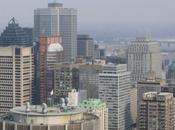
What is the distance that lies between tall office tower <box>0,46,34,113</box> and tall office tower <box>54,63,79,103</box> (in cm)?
190

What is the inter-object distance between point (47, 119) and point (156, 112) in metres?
21.0

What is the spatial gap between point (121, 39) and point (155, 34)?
595 centimetres

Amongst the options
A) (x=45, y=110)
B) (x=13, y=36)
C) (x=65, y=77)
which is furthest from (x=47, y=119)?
(x=13, y=36)

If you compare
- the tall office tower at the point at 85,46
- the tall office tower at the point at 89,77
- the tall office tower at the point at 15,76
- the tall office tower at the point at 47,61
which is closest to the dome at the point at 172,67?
the tall office tower at the point at 85,46

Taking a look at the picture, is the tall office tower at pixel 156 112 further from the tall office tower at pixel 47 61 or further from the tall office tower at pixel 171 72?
the tall office tower at pixel 171 72

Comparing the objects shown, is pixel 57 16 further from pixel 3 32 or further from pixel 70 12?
pixel 3 32

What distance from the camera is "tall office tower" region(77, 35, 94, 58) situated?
5588 cm

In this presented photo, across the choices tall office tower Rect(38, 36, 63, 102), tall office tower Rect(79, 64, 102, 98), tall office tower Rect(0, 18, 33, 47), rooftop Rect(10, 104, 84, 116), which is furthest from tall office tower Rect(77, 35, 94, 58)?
rooftop Rect(10, 104, 84, 116)

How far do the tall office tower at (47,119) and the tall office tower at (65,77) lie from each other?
27.1m

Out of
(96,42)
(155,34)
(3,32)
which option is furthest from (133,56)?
(3,32)

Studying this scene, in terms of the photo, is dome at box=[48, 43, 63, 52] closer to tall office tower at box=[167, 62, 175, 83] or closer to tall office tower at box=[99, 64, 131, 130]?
tall office tower at box=[99, 64, 131, 130]

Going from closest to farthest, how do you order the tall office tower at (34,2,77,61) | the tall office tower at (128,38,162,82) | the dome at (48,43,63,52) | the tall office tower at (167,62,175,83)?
the dome at (48,43,63,52), the tall office tower at (167,62,175,83), the tall office tower at (128,38,162,82), the tall office tower at (34,2,77,61)

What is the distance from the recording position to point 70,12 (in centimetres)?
6281

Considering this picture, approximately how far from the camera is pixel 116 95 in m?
32.4
